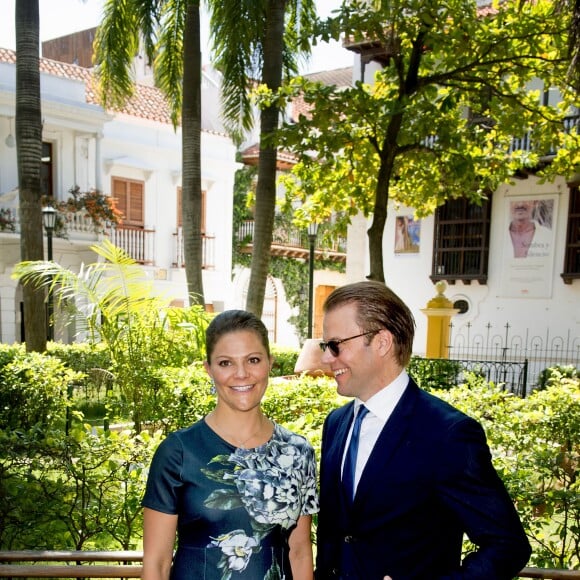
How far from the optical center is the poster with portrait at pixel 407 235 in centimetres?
1895

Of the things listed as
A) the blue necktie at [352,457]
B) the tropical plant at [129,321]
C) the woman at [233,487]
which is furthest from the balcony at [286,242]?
the blue necktie at [352,457]

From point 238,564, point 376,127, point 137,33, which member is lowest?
point 238,564

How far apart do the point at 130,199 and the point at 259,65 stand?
1018cm

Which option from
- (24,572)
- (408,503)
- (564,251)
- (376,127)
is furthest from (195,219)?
(564,251)

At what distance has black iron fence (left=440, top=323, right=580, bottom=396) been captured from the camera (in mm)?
15602

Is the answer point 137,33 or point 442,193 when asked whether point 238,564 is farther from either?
point 137,33

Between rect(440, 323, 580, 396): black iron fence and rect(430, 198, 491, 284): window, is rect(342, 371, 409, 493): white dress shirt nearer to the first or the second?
rect(440, 323, 580, 396): black iron fence

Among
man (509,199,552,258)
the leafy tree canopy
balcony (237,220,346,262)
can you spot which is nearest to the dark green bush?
the leafy tree canopy

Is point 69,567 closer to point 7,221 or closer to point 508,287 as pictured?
point 7,221

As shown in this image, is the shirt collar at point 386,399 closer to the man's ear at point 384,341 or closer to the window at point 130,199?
the man's ear at point 384,341

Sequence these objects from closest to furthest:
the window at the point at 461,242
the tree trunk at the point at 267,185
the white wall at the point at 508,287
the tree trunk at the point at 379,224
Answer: the tree trunk at the point at 379,224 → the tree trunk at the point at 267,185 → the white wall at the point at 508,287 → the window at the point at 461,242

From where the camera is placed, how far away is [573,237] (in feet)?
53.2

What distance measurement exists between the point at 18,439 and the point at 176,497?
2139 millimetres

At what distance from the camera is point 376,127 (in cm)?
856
